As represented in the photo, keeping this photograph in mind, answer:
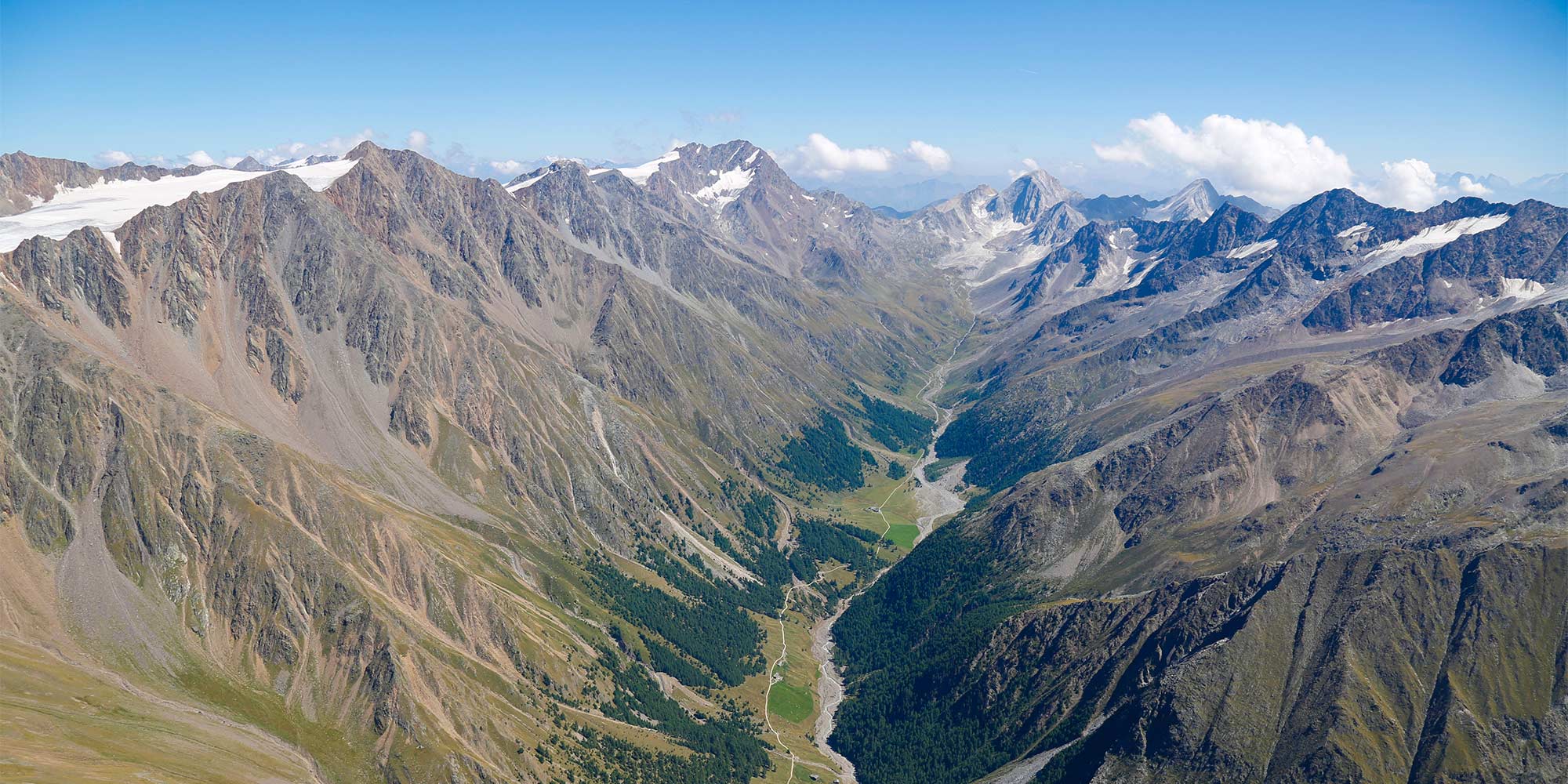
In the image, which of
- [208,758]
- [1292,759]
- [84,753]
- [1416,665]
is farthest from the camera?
[1416,665]

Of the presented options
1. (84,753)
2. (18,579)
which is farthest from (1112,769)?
(18,579)

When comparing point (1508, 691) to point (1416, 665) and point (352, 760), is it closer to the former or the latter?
point (1416, 665)

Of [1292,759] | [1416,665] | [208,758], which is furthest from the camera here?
[1416,665]

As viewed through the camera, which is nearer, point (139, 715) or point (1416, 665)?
point (139, 715)

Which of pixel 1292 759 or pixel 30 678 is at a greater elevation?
pixel 30 678

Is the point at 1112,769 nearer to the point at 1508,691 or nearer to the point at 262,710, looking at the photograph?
the point at 1508,691

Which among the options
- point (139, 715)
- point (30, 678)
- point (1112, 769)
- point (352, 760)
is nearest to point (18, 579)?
point (30, 678)

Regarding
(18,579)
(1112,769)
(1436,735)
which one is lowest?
(1112,769)

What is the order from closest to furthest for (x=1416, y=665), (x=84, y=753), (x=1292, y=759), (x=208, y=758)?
(x=84, y=753), (x=208, y=758), (x=1292, y=759), (x=1416, y=665)

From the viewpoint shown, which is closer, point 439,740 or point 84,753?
point 84,753
